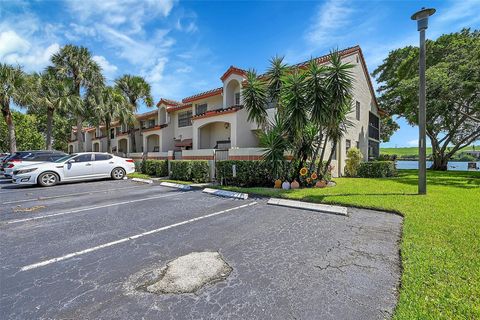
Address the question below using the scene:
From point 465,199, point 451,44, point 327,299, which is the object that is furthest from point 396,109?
point 327,299

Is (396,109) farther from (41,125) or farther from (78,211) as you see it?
(41,125)

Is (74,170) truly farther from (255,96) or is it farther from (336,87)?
(336,87)

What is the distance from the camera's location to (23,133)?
117 ft

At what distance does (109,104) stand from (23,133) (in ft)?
86.1

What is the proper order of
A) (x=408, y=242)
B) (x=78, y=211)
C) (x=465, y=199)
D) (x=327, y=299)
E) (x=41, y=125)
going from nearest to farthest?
(x=327, y=299), (x=408, y=242), (x=78, y=211), (x=465, y=199), (x=41, y=125)

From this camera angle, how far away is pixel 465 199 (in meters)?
7.46

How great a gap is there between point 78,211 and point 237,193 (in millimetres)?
4993

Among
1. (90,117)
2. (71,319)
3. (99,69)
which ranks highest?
(99,69)

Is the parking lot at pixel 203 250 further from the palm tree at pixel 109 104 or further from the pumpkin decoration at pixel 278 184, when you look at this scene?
the palm tree at pixel 109 104

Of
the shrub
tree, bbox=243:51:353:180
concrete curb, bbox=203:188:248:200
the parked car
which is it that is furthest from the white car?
the shrub

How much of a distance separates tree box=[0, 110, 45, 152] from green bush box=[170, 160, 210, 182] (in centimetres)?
3597

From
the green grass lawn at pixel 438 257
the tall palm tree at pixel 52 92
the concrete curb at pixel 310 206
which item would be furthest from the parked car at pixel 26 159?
the green grass lawn at pixel 438 257

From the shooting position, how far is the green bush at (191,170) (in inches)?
482

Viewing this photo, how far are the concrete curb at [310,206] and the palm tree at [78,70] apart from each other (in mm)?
20693
